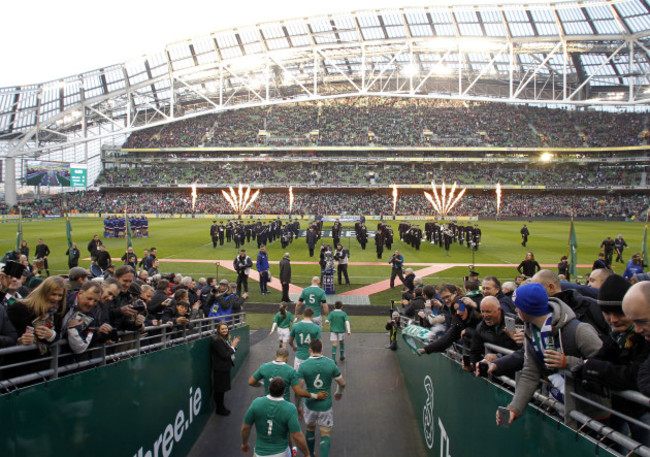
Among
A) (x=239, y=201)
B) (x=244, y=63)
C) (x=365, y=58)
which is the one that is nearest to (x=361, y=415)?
(x=244, y=63)

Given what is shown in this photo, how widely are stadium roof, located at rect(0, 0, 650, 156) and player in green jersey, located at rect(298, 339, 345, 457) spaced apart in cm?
4141

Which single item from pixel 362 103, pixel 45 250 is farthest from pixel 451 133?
pixel 45 250

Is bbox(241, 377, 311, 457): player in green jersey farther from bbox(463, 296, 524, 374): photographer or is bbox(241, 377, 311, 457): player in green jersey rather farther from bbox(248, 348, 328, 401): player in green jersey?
→ bbox(463, 296, 524, 374): photographer

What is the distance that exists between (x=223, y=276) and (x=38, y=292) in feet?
51.4

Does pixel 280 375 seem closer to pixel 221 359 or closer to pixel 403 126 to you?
pixel 221 359

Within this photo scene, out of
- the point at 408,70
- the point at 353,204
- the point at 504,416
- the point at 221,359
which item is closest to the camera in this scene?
the point at 504,416

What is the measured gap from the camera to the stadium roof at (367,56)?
45.0 meters

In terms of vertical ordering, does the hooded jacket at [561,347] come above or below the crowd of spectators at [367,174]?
below

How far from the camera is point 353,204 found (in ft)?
213

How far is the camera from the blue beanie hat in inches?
113

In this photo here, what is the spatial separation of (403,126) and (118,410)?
73733mm

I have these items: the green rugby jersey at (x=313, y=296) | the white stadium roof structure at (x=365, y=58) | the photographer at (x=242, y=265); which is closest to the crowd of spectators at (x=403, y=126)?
the white stadium roof structure at (x=365, y=58)

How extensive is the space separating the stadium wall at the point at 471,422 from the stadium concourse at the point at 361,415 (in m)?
0.32

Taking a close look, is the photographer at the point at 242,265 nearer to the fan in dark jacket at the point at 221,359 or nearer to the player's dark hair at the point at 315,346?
the fan in dark jacket at the point at 221,359
